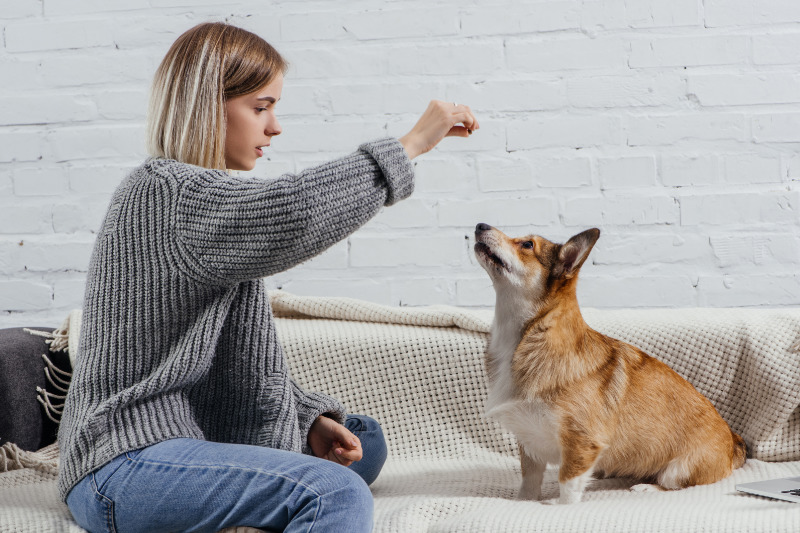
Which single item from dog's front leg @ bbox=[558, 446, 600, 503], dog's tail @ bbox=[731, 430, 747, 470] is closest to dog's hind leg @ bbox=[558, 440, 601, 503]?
dog's front leg @ bbox=[558, 446, 600, 503]


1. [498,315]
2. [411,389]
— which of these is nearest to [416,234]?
[411,389]

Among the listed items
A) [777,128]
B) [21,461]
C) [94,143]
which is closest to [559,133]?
[777,128]

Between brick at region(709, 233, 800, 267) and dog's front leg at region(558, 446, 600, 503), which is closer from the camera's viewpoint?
dog's front leg at region(558, 446, 600, 503)

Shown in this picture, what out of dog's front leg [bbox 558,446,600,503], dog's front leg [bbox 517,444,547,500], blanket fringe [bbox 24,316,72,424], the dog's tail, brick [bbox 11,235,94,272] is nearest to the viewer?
dog's front leg [bbox 558,446,600,503]

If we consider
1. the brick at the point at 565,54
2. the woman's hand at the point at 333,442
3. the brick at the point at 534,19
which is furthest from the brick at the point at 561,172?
the woman's hand at the point at 333,442

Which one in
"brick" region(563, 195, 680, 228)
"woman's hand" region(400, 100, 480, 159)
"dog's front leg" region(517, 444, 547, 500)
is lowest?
"dog's front leg" region(517, 444, 547, 500)

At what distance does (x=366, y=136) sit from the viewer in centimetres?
206

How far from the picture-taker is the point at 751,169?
2.00 meters

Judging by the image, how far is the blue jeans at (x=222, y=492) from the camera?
1.04m

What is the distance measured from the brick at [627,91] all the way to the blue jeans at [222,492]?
52.4 inches

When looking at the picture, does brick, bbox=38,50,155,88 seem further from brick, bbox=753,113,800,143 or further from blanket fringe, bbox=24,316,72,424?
brick, bbox=753,113,800,143

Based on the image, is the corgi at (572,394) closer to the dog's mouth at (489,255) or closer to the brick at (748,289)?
the dog's mouth at (489,255)

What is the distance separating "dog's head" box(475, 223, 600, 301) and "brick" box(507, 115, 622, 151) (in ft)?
2.28

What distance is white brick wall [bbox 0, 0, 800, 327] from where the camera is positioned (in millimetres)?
1993
